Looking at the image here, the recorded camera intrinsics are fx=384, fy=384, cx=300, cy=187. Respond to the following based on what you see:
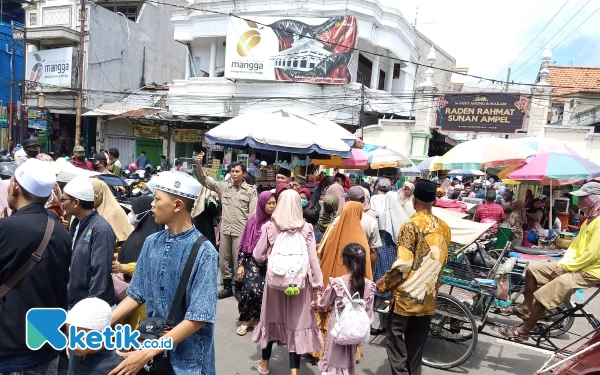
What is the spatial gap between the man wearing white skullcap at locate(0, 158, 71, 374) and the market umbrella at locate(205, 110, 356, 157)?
3.63 m

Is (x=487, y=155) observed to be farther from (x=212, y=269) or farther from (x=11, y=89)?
(x=11, y=89)

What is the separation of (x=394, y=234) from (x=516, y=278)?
4.92ft

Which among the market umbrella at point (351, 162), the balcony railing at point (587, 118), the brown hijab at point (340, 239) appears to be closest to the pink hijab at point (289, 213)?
the brown hijab at point (340, 239)

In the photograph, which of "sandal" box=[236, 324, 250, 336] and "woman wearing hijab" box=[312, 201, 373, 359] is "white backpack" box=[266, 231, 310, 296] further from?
"sandal" box=[236, 324, 250, 336]

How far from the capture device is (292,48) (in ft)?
53.7

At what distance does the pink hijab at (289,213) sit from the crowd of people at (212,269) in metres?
0.01

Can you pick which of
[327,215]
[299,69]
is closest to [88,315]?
[327,215]

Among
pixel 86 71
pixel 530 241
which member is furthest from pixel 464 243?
pixel 86 71

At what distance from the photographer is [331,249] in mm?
3711

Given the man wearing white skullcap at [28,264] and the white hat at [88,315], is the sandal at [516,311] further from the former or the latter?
the man wearing white skullcap at [28,264]

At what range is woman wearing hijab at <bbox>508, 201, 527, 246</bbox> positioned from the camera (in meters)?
6.38

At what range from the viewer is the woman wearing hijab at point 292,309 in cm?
332

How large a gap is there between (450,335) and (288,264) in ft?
7.39

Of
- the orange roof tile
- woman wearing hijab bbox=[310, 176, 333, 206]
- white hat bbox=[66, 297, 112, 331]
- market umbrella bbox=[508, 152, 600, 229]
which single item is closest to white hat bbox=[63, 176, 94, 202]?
white hat bbox=[66, 297, 112, 331]
